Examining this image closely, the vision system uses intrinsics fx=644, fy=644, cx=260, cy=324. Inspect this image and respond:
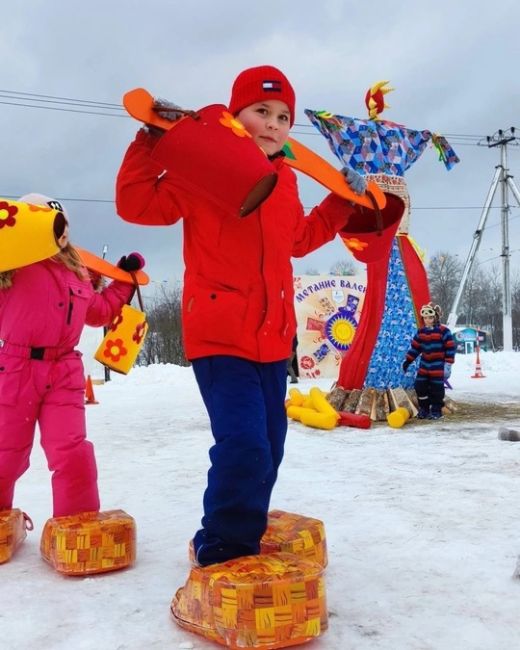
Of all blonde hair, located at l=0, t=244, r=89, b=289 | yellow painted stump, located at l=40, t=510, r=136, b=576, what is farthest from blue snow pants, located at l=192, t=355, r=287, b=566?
blonde hair, located at l=0, t=244, r=89, b=289

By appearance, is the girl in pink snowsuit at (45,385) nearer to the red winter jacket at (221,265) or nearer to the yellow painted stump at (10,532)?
the yellow painted stump at (10,532)

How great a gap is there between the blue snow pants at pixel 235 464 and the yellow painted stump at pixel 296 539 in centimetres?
25

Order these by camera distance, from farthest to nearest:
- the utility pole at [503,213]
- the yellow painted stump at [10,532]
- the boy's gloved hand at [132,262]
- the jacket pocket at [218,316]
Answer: the utility pole at [503,213]
the boy's gloved hand at [132,262]
the yellow painted stump at [10,532]
the jacket pocket at [218,316]

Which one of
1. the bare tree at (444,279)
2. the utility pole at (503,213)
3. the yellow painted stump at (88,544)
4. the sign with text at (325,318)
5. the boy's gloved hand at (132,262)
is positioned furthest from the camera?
the bare tree at (444,279)

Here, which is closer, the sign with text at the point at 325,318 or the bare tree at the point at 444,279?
the sign with text at the point at 325,318

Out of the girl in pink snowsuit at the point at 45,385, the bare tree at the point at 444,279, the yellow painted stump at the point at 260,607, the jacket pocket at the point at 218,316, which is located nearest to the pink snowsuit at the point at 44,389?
the girl in pink snowsuit at the point at 45,385

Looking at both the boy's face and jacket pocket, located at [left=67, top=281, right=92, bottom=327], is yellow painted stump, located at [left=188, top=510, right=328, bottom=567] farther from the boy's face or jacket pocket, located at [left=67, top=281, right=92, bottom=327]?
the boy's face

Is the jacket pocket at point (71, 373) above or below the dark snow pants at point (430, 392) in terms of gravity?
above

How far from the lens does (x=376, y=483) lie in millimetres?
3592

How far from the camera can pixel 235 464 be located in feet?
6.13

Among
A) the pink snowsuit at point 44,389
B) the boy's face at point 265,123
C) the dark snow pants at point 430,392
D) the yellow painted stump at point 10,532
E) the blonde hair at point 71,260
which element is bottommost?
the yellow painted stump at point 10,532

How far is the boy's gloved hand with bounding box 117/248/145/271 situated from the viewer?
308 centimetres

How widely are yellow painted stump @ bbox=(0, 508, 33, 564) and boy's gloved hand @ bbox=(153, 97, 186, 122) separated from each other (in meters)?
1.63

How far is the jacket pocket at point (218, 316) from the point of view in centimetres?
200
